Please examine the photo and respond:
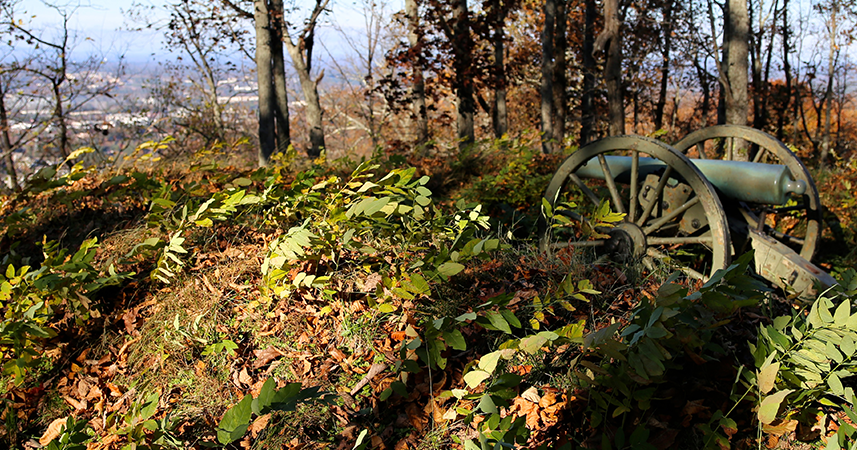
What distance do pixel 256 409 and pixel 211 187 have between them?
119 inches

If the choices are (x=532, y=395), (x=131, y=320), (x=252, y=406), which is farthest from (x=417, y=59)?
(x=252, y=406)

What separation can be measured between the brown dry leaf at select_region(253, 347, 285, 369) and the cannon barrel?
314 centimetres

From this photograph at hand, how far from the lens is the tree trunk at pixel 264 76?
929 cm

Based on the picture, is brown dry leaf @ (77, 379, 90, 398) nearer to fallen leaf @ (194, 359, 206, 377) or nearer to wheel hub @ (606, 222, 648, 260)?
fallen leaf @ (194, 359, 206, 377)

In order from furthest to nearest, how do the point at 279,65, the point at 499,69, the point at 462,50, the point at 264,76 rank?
the point at 279,65 → the point at 499,69 → the point at 462,50 → the point at 264,76

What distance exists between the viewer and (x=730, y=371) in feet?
7.80

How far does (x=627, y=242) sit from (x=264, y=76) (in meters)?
7.73

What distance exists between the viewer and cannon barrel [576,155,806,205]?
379 cm

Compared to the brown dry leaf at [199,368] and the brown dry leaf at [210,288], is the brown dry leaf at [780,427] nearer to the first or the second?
the brown dry leaf at [199,368]

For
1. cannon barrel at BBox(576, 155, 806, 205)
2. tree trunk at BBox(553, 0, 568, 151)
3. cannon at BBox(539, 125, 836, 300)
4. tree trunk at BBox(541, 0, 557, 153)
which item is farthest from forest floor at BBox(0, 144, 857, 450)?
tree trunk at BBox(553, 0, 568, 151)

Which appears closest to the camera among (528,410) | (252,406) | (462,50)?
(252,406)

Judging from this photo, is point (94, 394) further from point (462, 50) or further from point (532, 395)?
point (462, 50)

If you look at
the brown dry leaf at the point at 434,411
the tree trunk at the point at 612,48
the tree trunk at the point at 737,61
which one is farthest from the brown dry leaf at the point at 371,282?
the tree trunk at the point at 612,48

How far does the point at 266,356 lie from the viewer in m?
2.76
